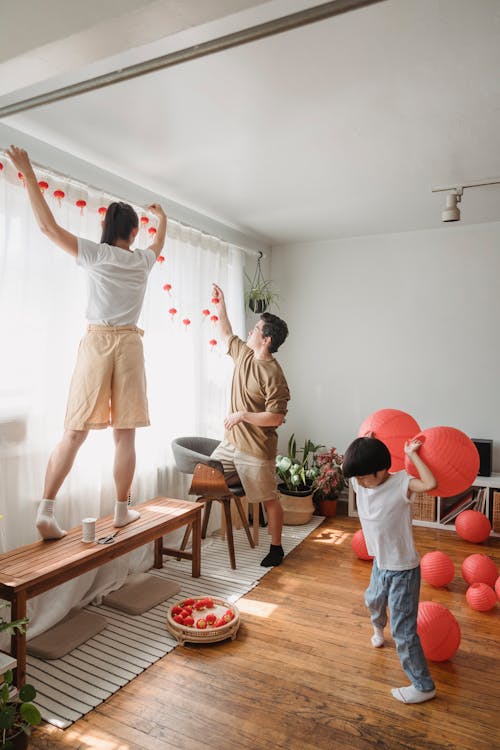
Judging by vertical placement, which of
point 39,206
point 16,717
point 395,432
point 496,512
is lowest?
point 16,717

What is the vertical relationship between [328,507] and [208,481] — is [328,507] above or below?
below

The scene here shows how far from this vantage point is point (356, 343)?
201 inches

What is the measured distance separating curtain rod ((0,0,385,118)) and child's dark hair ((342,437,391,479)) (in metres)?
1.48

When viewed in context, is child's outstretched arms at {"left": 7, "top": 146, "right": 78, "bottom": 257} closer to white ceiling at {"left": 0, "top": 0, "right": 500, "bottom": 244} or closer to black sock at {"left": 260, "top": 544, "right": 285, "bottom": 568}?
white ceiling at {"left": 0, "top": 0, "right": 500, "bottom": 244}

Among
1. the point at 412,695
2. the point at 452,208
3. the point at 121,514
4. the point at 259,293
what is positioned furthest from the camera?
the point at 259,293

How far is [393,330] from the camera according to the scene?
4949 millimetres

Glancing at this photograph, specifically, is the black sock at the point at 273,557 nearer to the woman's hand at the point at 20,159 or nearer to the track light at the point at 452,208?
the track light at the point at 452,208

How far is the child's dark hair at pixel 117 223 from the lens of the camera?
262 centimetres

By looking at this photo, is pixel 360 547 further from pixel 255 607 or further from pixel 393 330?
pixel 393 330

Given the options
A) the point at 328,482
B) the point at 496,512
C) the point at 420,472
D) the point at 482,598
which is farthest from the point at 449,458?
the point at 328,482

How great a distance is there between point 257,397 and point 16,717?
2196mm

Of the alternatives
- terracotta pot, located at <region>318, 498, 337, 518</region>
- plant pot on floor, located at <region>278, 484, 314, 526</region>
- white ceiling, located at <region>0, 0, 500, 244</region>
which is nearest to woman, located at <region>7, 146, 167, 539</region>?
white ceiling, located at <region>0, 0, 500, 244</region>

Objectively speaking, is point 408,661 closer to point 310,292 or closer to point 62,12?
point 62,12

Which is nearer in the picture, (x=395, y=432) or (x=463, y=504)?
(x=395, y=432)
